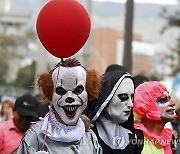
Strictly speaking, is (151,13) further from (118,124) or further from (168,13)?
(118,124)

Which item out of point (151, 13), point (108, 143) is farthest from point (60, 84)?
point (151, 13)

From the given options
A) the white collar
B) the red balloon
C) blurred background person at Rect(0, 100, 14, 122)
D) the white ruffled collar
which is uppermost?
the red balloon

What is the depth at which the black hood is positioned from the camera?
6.84m

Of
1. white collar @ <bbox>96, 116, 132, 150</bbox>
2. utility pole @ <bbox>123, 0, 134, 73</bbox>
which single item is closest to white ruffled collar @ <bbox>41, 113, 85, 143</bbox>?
white collar @ <bbox>96, 116, 132, 150</bbox>

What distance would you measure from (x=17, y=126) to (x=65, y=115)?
278cm

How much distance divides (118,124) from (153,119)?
649 mm

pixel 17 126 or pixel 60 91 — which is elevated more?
pixel 60 91

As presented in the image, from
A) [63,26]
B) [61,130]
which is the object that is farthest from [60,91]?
[63,26]

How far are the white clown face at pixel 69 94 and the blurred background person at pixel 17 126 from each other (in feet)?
8.41

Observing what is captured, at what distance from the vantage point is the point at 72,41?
6.10 metres

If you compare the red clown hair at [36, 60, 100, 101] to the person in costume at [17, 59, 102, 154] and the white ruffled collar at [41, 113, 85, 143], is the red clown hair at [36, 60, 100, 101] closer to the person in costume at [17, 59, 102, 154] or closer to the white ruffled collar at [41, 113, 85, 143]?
the person in costume at [17, 59, 102, 154]

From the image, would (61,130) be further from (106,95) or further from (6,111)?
(6,111)

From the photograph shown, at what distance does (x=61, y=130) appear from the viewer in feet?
19.6

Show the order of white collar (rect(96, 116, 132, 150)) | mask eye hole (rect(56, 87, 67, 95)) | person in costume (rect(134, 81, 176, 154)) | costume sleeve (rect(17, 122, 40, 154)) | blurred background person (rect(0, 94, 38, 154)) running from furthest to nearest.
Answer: blurred background person (rect(0, 94, 38, 154))
person in costume (rect(134, 81, 176, 154))
white collar (rect(96, 116, 132, 150))
mask eye hole (rect(56, 87, 67, 95))
costume sleeve (rect(17, 122, 40, 154))
